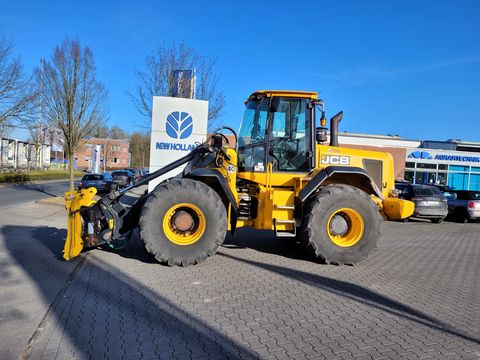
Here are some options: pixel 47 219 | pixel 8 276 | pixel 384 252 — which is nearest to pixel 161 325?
pixel 8 276

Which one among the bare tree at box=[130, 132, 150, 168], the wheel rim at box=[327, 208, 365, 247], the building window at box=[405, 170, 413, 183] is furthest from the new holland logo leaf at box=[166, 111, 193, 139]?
the bare tree at box=[130, 132, 150, 168]

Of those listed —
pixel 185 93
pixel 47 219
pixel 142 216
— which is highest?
pixel 185 93

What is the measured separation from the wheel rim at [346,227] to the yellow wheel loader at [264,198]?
18 mm

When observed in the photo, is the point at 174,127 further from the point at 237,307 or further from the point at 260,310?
the point at 260,310

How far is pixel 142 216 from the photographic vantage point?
6266 mm

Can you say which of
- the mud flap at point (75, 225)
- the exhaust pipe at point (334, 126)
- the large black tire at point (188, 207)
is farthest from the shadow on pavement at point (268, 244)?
the mud flap at point (75, 225)

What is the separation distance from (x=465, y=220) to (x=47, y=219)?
54.3 feet

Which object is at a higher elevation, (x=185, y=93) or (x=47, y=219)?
(x=185, y=93)

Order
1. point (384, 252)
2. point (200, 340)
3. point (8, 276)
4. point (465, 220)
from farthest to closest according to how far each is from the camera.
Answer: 1. point (465, 220)
2. point (384, 252)
3. point (8, 276)
4. point (200, 340)

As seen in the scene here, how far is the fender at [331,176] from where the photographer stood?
6.77m

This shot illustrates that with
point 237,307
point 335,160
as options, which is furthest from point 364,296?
point 335,160

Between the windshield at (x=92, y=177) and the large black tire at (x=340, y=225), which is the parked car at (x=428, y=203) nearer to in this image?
the large black tire at (x=340, y=225)

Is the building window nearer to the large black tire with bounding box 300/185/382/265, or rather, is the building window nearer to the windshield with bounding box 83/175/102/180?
the windshield with bounding box 83/175/102/180

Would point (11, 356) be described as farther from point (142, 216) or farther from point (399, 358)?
point (399, 358)
